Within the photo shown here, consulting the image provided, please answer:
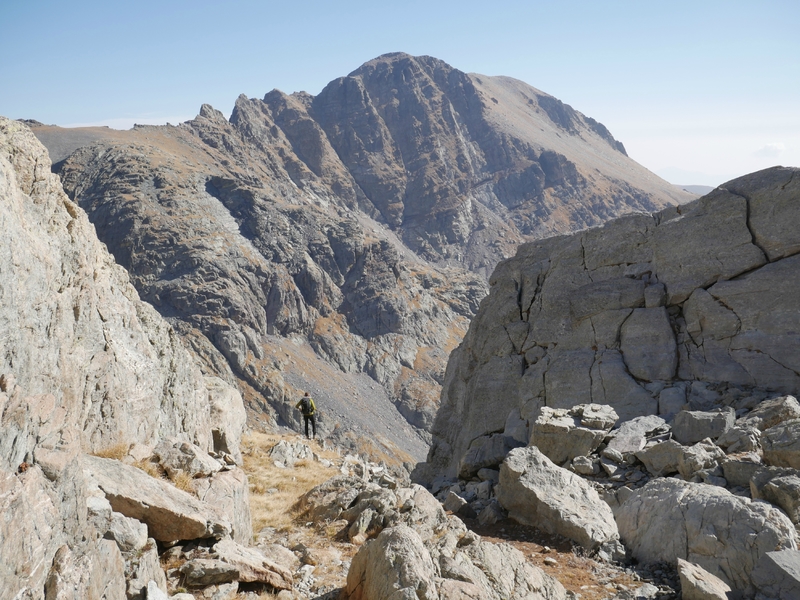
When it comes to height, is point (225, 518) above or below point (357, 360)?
above

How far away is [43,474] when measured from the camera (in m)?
7.00

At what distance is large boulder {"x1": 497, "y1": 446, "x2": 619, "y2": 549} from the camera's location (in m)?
13.0

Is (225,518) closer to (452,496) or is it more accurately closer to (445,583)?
(445,583)

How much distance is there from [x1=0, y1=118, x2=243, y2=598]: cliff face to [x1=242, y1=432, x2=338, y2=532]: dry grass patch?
1994 mm

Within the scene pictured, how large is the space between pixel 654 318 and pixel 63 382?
68.8ft

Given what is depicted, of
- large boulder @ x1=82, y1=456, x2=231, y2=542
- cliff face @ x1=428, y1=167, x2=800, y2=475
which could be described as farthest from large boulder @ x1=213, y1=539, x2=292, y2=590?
cliff face @ x1=428, y1=167, x2=800, y2=475

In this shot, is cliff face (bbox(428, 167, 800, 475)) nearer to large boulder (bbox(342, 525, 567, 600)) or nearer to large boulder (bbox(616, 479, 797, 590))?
large boulder (bbox(616, 479, 797, 590))

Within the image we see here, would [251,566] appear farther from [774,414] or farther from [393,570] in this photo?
[774,414]

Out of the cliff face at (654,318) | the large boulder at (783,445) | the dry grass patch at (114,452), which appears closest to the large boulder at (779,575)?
the large boulder at (783,445)

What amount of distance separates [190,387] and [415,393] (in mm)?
123056

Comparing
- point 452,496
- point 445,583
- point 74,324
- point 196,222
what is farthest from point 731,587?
point 196,222

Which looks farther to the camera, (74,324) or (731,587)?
(74,324)

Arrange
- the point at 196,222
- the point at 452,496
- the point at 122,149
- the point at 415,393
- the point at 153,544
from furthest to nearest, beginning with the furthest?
1. the point at 122,149
2. the point at 196,222
3. the point at 415,393
4. the point at 452,496
5. the point at 153,544

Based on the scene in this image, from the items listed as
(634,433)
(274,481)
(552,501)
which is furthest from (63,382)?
(634,433)
